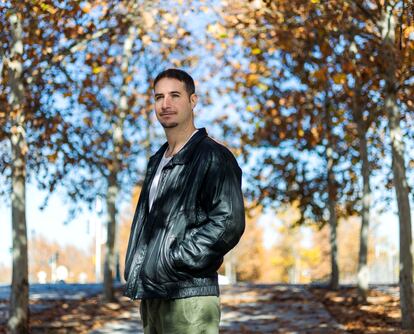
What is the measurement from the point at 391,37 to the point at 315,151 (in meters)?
8.18

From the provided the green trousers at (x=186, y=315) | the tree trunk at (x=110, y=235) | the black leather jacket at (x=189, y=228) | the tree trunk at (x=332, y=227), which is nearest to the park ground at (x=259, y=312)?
the tree trunk at (x=332, y=227)

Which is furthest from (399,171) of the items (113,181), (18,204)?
(113,181)

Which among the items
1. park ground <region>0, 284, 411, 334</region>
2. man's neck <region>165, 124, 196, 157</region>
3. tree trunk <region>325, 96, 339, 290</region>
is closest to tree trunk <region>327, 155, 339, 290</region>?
tree trunk <region>325, 96, 339, 290</region>

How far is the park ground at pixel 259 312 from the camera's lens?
40.3 ft

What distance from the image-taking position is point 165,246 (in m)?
3.16

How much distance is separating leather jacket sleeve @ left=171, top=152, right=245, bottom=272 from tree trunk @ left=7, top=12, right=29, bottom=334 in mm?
8610

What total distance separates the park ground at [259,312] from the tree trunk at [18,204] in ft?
3.00

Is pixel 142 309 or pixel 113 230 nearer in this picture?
pixel 142 309

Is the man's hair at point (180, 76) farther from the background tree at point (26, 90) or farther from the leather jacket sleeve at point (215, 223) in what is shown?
the background tree at point (26, 90)

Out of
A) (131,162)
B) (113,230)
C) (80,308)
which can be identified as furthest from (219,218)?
(131,162)

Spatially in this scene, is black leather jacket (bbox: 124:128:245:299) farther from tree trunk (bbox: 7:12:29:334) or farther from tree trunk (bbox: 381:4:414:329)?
tree trunk (bbox: 7:12:29:334)

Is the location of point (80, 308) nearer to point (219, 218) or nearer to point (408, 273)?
point (408, 273)

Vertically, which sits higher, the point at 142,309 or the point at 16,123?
the point at 16,123

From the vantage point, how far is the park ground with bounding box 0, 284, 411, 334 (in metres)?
12.3
